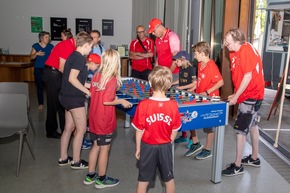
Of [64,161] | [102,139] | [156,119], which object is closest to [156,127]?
[156,119]

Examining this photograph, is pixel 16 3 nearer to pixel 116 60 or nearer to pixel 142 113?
pixel 116 60

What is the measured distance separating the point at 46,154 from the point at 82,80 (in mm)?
1263

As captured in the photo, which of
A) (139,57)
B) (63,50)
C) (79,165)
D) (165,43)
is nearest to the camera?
(79,165)

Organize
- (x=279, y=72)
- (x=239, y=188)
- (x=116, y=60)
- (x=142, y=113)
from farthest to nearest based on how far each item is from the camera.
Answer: (x=279, y=72) → (x=239, y=188) → (x=116, y=60) → (x=142, y=113)

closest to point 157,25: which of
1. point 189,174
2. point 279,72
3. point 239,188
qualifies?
point 189,174

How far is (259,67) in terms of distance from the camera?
3.30 metres

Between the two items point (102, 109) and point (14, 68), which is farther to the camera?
point (14, 68)

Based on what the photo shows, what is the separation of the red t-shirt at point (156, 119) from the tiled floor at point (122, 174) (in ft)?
3.00

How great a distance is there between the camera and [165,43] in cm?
477

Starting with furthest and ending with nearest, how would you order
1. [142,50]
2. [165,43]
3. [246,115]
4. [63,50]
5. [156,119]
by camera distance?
1. [142,50]
2. [165,43]
3. [63,50]
4. [246,115]
5. [156,119]

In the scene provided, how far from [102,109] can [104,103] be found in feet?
0.28

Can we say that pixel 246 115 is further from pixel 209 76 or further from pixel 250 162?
pixel 250 162

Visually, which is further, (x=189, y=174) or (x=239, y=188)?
(x=189, y=174)

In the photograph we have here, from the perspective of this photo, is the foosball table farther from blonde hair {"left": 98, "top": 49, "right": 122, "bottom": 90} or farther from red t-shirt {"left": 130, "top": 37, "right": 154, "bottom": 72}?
red t-shirt {"left": 130, "top": 37, "right": 154, "bottom": 72}
